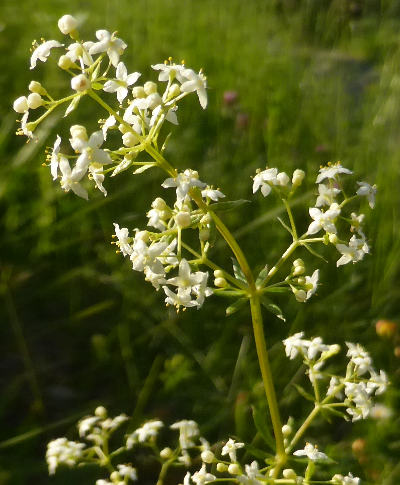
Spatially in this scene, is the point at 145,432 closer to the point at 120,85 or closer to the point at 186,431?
the point at 186,431

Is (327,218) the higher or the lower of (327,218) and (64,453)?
the higher

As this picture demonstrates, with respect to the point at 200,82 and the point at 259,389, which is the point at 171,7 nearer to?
the point at 259,389

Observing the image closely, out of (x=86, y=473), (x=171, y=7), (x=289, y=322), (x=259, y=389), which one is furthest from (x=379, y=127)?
(x=171, y=7)

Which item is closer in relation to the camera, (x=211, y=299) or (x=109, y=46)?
(x=109, y=46)

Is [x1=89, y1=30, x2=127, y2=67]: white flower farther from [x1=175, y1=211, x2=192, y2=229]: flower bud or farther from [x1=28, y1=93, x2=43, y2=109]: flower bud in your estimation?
[x1=175, y1=211, x2=192, y2=229]: flower bud

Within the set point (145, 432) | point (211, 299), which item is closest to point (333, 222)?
point (145, 432)

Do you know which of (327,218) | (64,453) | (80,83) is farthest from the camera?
(64,453)

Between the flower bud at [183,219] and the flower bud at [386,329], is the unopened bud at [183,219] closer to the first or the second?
the flower bud at [183,219]
